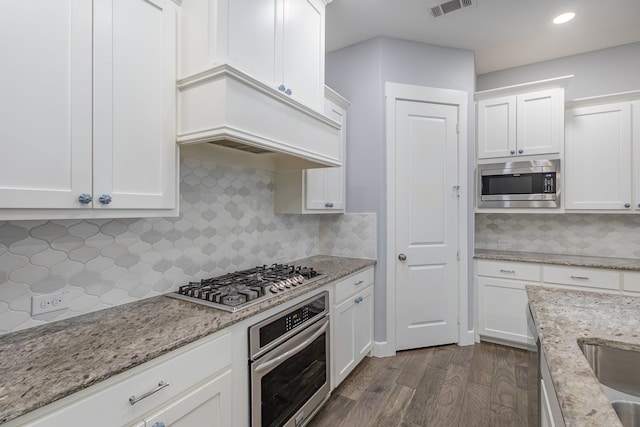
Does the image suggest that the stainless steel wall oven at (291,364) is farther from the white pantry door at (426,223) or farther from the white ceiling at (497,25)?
the white ceiling at (497,25)

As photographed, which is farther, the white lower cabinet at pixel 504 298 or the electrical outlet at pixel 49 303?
the white lower cabinet at pixel 504 298

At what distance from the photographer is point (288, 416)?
5.27 ft

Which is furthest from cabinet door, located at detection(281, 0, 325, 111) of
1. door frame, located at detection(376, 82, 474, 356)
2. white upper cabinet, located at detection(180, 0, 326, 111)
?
door frame, located at detection(376, 82, 474, 356)

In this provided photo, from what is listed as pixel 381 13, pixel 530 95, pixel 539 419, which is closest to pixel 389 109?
pixel 381 13

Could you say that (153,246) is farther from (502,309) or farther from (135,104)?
(502,309)

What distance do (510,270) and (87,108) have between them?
3266 millimetres

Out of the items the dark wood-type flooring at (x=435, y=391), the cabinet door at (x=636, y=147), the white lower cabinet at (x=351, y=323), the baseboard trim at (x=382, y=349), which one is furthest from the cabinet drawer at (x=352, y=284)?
the cabinet door at (x=636, y=147)

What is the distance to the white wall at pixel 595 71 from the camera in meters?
2.88

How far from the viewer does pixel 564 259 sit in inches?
108

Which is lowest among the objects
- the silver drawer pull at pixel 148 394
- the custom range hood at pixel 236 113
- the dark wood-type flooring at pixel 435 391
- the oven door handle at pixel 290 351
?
the dark wood-type flooring at pixel 435 391

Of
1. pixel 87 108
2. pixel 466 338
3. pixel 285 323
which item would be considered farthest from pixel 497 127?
pixel 87 108

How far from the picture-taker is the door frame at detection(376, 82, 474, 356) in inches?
107

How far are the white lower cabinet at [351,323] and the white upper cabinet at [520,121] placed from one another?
1773mm

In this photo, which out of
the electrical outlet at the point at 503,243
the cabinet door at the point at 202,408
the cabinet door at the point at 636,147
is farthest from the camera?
the electrical outlet at the point at 503,243
